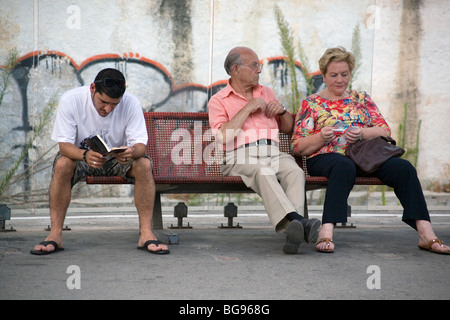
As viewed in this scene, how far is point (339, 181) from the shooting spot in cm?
428

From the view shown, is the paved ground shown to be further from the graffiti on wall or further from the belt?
the graffiti on wall

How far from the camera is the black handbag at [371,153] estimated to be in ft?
14.6

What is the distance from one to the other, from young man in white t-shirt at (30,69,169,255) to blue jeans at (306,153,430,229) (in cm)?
118

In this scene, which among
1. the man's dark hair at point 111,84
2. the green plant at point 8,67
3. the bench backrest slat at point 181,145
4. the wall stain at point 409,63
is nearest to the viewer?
the man's dark hair at point 111,84

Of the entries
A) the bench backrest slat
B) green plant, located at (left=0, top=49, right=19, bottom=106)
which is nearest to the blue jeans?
the bench backrest slat

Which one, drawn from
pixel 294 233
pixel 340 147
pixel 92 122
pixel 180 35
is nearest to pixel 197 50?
pixel 180 35

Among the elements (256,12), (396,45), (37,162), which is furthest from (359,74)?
(37,162)

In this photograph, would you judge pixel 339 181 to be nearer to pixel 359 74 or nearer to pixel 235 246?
pixel 235 246

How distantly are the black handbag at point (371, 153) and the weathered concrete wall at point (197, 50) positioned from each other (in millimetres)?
2636

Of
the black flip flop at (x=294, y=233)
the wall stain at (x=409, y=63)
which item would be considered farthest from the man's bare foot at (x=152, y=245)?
the wall stain at (x=409, y=63)

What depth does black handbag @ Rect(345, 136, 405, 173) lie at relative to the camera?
4.44 m

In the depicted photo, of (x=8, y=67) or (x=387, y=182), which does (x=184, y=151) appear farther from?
(x=8, y=67)

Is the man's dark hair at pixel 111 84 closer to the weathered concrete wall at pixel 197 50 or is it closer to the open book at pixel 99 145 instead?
the open book at pixel 99 145

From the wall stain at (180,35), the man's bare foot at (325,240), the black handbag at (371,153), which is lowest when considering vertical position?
the man's bare foot at (325,240)
